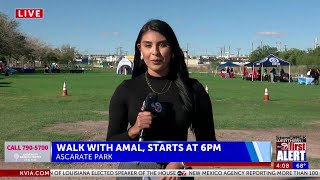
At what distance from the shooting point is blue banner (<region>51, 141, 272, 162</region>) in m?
2.50

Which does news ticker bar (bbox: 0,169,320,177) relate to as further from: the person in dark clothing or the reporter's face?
the reporter's face

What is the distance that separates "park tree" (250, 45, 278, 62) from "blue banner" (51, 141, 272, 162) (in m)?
122

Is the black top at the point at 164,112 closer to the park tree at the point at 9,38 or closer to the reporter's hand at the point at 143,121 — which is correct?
the reporter's hand at the point at 143,121

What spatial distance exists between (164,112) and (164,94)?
177 millimetres

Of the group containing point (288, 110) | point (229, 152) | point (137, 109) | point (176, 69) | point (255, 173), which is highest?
point (176, 69)

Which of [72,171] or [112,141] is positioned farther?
[72,171]

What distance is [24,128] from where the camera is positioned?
1202cm

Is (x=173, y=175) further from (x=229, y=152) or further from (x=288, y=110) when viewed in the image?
(x=288, y=110)

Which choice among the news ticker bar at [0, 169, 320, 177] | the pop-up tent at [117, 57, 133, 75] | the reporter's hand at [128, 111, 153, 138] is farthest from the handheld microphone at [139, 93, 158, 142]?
the pop-up tent at [117, 57, 133, 75]

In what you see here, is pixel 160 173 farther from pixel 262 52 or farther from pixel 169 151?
pixel 262 52

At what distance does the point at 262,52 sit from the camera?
12900 cm

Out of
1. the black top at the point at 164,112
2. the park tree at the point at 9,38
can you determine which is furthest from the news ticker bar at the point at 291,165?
the park tree at the point at 9,38

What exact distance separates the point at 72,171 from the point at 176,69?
90 centimetres

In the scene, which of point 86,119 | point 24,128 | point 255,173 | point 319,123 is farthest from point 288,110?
point 255,173
